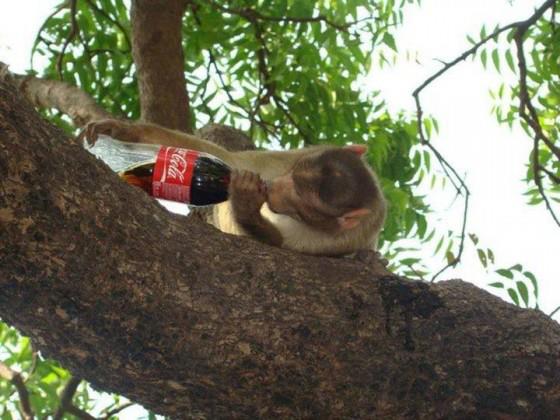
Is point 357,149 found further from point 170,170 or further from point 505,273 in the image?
point 170,170

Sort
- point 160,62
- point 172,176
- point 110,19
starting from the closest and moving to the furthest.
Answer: point 172,176 → point 160,62 → point 110,19

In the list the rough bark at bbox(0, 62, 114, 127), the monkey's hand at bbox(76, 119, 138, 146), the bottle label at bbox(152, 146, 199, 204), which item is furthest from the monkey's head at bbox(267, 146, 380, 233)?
the rough bark at bbox(0, 62, 114, 127)

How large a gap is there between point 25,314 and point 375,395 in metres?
0.95

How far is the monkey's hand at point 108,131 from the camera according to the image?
2.96 metres

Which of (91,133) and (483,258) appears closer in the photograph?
(91,133)

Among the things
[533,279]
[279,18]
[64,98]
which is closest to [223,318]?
[533,279]

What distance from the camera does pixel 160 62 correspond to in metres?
4.09

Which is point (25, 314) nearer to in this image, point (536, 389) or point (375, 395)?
point (375, 395)

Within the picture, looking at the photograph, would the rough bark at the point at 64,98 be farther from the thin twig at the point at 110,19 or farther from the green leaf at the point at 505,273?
the green leaf at the point at 505,273

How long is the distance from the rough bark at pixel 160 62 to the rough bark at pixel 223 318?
1.78 metres

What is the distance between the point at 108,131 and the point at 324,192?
0.82 metres

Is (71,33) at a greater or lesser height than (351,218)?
greater

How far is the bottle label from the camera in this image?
269 centimetres

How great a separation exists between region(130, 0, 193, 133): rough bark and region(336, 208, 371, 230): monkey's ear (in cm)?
125
